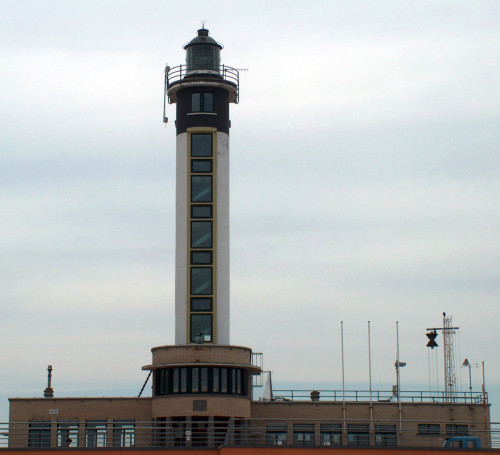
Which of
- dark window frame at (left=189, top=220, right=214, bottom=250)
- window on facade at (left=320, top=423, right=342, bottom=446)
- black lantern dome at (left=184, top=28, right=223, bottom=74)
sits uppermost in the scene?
black lantern dome at (left=184, top=28, right=223, bottom=74)

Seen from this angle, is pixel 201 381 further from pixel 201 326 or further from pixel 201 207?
pixel 201 207

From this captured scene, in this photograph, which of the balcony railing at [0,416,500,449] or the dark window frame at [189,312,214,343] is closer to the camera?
the balcony railing at [0,416,500,449]

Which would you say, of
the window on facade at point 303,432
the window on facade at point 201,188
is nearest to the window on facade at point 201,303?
the window on facade at point 201,188

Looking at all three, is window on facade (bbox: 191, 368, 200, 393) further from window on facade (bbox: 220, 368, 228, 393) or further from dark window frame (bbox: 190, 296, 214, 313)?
dark window frame (bbox: 190, 296, 214, 313)

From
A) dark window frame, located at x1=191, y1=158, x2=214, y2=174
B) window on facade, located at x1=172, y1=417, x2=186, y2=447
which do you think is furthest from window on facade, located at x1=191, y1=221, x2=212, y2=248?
window on facade, located at x1=172, y1=417, x2=186, y2=447

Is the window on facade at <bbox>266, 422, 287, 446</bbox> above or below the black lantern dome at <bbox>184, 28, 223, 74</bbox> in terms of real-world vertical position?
below

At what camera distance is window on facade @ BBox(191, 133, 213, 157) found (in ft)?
235

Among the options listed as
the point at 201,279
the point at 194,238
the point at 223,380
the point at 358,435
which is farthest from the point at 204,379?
the point at 358,435

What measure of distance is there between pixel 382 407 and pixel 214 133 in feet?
75.0

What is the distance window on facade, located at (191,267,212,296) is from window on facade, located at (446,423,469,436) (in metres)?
19.0

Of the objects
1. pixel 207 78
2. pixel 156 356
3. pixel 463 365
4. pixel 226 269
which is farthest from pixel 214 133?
pixel 463 365

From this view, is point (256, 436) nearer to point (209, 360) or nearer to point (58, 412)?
point (209, 360)

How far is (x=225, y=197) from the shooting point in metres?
71.4

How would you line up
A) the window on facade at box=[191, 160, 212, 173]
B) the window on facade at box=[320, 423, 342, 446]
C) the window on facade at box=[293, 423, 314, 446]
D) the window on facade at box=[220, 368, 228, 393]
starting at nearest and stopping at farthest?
the window on facade at box=[220, 368, 228, 393] < the window on facade at box=[293, 423, 314, 446] < the window on facade at box=[320, 423, 342, 446] < the window on facade at box=[191, 160, 212, 173]
